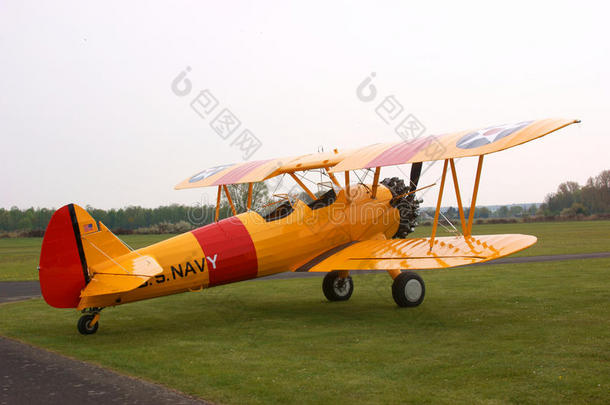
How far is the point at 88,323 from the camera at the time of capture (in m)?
8.09

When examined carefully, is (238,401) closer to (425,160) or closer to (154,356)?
(154,356)

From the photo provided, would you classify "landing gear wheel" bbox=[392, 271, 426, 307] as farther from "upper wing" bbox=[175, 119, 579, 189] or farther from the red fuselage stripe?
the red fuselage stripe

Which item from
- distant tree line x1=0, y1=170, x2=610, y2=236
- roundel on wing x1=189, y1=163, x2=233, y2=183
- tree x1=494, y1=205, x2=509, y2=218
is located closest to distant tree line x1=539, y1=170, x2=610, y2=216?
distant tree line x1=0, y1=170, x2=610, y2=236

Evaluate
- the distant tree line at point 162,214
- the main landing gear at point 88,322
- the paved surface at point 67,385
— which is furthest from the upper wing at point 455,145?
the distant tree line at point 162,214

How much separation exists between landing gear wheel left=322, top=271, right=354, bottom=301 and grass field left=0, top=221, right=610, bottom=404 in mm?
224

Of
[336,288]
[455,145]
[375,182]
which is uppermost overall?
[455,145]

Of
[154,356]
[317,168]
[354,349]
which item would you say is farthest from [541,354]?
[317,168]

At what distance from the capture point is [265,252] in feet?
30.8

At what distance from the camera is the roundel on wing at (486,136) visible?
7.91m

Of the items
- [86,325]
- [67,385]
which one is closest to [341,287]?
[86,325]

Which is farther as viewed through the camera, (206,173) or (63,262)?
(206,173)

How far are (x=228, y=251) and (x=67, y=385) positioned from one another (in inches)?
143

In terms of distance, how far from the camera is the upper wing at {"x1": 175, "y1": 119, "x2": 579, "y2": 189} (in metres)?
7.65

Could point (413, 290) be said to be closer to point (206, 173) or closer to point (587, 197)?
point (206, 173)
